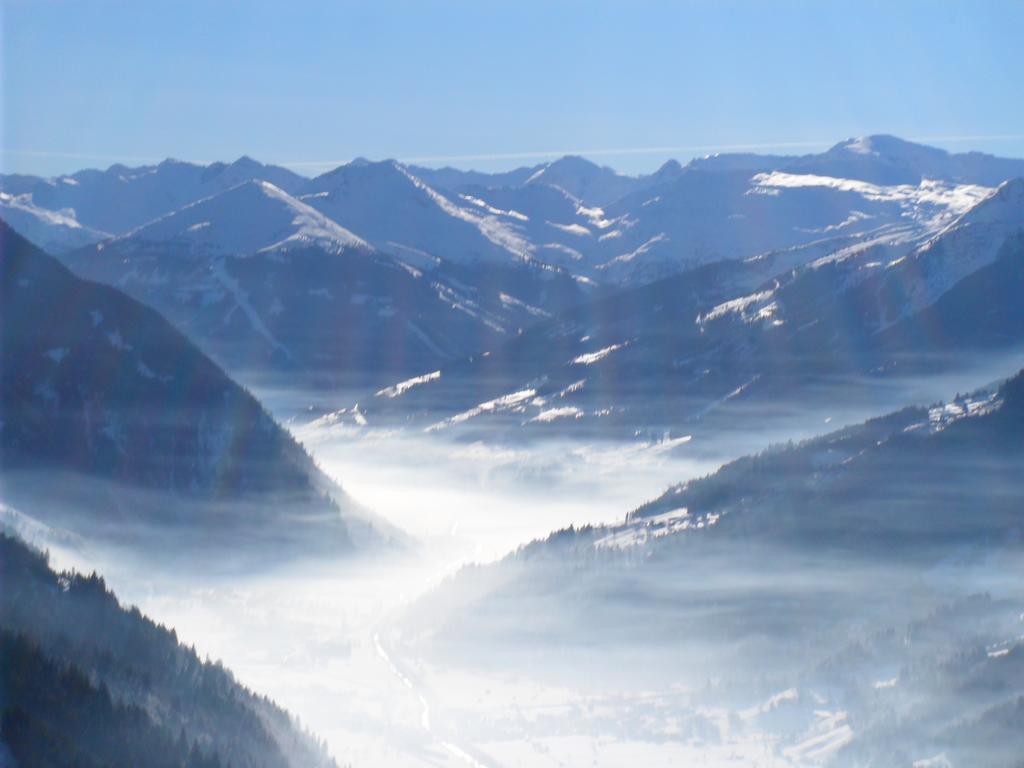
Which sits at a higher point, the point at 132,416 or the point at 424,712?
the point at 132,416

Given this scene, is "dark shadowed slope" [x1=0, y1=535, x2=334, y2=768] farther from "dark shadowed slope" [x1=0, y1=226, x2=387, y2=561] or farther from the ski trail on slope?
"dark shadowed slope" [x1=0, y1=226, x2=387, y2=561]

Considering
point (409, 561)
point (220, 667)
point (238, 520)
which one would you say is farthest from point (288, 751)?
point (409, 561)

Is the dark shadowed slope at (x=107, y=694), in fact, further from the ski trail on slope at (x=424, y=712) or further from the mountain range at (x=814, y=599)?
the mountain range at (x=814, y=599)

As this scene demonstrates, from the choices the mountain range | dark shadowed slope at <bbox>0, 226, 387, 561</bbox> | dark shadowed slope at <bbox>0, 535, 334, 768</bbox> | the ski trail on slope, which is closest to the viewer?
dark shadowed slope at <bbox>0, 535, 334, 768</bbox>

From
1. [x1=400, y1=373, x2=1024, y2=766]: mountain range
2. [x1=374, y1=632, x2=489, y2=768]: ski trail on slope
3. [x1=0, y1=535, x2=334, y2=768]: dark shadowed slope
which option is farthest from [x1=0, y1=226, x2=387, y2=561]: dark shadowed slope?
[x1=0, y1=535, x2=334, y2=768]: dark shadowed slope

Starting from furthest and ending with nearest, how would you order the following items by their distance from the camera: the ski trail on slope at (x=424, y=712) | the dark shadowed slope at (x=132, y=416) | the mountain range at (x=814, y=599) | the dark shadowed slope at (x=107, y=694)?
the dark shadowed slope at (x=132, y=416) → the mountain range at (x=814, y=599) → the ski trail on slope at (x=424, y=712) → the dark shadowed slope at (x=107, y=694)

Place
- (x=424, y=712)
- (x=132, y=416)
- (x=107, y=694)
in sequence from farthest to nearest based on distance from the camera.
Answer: (x=132, y=416) < (x=424, y=712) < (x=107, y=694)

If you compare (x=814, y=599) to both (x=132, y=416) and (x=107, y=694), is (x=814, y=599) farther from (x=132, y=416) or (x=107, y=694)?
(x=107, y=694)

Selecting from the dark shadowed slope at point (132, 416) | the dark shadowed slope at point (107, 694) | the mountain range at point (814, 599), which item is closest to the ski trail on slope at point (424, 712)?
the mountain range at point (814, 599)

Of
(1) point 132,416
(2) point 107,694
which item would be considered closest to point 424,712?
(2) point 107,694

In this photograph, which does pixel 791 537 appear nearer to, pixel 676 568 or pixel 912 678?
pixel 676 568

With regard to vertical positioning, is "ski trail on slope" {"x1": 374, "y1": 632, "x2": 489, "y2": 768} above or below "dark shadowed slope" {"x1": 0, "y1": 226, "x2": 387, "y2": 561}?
below

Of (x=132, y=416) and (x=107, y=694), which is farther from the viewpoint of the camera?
(x=132, y=416)
